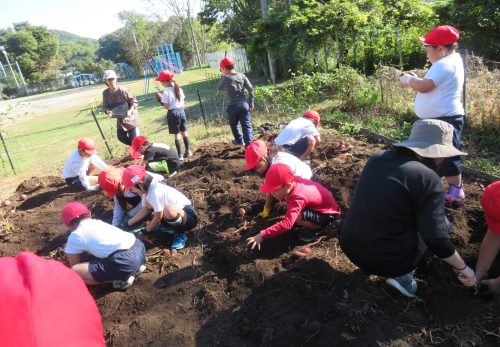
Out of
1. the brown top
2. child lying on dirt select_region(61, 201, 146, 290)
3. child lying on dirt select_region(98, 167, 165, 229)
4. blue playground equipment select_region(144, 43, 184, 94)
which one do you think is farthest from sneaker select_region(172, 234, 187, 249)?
blue playground equipment select_region(144, 43, 184, 94)

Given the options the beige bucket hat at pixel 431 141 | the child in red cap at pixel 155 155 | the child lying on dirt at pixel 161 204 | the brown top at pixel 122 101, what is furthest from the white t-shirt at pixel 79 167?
the beige bucket hat at pixel 431 141

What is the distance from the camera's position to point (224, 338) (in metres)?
2.58

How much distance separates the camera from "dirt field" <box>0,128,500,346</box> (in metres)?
2.34

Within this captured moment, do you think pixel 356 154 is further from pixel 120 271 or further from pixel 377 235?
pixel 120 271

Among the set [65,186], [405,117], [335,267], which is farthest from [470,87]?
[65,186]

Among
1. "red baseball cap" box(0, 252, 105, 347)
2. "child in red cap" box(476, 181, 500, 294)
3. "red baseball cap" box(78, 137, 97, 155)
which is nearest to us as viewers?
"red baseball cap" box(0, 252, 105, 347)

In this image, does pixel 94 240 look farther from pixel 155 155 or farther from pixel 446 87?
pixel 446 87

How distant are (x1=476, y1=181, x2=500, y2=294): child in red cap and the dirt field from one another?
0.13m

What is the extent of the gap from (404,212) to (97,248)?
102 inches

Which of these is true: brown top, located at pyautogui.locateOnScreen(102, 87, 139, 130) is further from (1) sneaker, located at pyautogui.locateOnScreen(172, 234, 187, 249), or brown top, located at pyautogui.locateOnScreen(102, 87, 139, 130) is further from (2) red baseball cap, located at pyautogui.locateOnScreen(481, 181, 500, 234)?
(2) red baseball cap, located at pyautogui.locateOnScreen(481, 181, 500, 234)

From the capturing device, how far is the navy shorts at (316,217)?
10.8ft

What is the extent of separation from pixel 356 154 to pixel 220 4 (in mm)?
25377

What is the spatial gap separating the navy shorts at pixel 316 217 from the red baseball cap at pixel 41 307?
7.31ft

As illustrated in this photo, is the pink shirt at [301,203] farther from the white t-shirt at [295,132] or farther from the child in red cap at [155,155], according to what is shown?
the child in red cap at [155,155]
